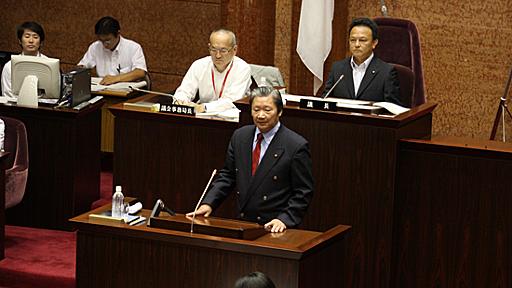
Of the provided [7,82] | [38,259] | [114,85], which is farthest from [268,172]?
[114,85]

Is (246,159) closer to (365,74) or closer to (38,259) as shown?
(365,74)

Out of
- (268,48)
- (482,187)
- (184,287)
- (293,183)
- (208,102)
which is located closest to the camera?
(184,287)

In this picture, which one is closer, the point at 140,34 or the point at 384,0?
the point at 384,0

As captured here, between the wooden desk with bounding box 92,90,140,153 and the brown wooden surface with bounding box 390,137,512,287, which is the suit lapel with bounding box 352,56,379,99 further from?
the wooden desk with bounding box 92,90,140,153

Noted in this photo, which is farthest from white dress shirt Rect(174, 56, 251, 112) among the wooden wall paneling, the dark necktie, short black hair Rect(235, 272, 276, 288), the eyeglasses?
short black hair Rect(235, 272, 276, 288)

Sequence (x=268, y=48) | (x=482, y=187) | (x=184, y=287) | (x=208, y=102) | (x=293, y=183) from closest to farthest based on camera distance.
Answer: (x=184, y=287) < (x=293, y=183) < (x=482, y=187) < (x=208, y=102) < (x=268, y=48)

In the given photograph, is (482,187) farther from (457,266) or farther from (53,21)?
(53,21)

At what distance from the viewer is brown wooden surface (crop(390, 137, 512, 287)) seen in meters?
6.45

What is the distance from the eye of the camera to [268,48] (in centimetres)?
940

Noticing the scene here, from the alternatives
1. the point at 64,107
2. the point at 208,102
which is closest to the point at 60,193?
the point at 64,107

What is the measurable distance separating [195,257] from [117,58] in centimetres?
473

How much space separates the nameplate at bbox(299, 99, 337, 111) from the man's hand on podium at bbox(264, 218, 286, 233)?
1102 mm

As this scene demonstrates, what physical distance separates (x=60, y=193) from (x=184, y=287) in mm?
2766

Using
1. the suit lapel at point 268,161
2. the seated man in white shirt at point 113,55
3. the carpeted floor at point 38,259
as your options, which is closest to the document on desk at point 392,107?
the suit lapel at point 268,161
